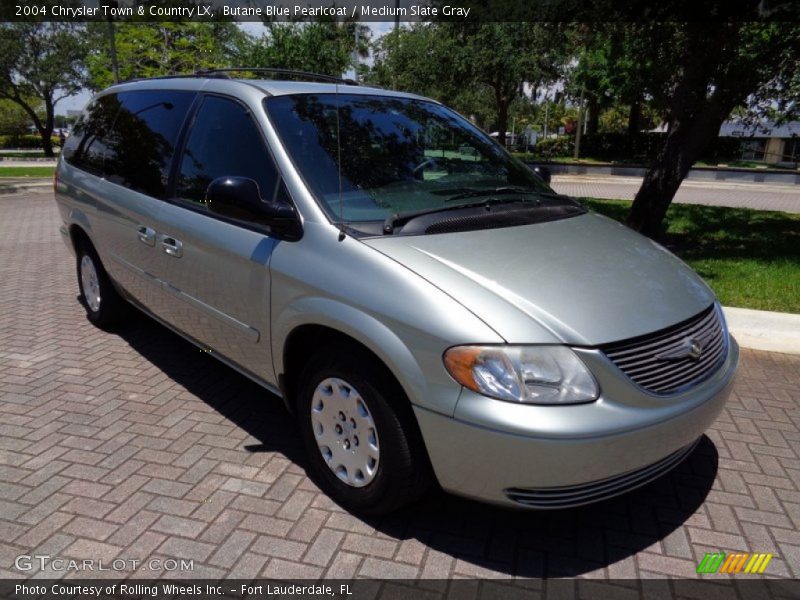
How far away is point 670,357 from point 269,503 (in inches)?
74.4

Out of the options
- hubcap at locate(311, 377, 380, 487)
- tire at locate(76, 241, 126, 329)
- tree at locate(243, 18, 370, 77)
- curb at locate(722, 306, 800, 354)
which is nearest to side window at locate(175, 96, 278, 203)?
hubcap at locate(311, 377, 380, 487)

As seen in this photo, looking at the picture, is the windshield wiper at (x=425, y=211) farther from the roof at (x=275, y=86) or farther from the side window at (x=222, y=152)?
the roof at (x=275, y=86)

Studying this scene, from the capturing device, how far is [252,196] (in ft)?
9.29

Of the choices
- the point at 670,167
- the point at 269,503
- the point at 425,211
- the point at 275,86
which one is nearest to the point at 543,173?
the point at 425,211

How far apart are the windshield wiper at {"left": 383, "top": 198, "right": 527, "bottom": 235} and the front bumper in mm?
852

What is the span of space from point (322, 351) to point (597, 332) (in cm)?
118

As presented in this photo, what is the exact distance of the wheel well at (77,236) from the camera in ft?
16.7

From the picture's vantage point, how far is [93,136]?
491 cm

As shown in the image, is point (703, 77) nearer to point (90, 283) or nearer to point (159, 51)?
point (90, 283)

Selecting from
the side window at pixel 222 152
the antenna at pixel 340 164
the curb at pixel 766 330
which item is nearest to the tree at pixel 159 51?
the side window at pixel 222 152

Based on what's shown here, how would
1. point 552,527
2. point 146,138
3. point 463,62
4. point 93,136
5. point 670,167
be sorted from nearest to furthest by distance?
1. point 552,527
2. point 146,138
3. point 93,136
4. point 670,167
5. point 463,62

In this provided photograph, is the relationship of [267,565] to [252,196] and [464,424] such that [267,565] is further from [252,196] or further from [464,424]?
[252,196]

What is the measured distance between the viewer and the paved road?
16.8m

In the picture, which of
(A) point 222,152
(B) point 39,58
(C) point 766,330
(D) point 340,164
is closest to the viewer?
(D) point 340,164
